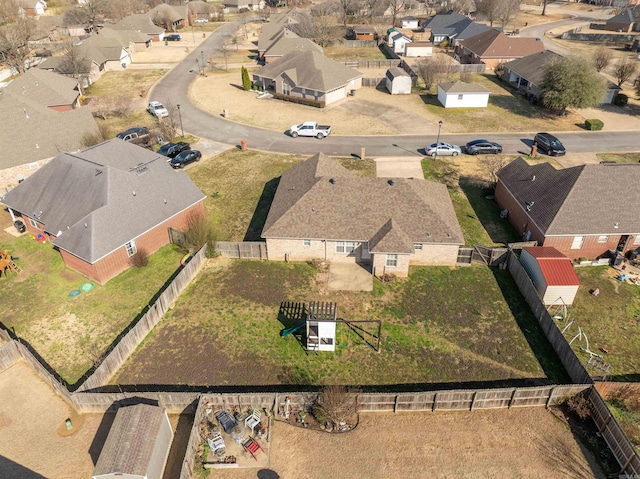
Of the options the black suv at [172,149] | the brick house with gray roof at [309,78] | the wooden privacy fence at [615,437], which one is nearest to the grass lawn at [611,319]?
the wooden privacy fence at [615,437]

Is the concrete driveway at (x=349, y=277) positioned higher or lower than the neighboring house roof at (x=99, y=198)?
lower

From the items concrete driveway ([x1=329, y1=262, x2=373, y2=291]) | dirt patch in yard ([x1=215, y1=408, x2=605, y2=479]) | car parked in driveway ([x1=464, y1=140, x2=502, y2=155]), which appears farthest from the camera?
car parked in driveway ([x1=464, y1=140, x2=502, y2=155])

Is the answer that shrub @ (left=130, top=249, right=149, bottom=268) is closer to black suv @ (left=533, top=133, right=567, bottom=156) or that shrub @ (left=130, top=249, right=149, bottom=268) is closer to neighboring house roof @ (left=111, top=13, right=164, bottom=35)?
black suv @ (left=533, top=133, right=567, bottom=156)

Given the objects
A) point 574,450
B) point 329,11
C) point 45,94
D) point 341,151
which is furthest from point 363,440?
point 329,11

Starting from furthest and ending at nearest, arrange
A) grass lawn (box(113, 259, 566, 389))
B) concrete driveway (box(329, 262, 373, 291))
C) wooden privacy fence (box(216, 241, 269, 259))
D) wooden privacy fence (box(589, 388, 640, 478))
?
1. wooden privacy fence (box(216, 241, 269, 259))
2. concrete driveway (box(329, 262, 373, 291))
3. grass lawn (box(113, 259, 566, 389))
4. wooden privacy fence (box(589, 388, 640, 478))

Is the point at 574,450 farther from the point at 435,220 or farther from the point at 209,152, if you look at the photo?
the point at 209,152

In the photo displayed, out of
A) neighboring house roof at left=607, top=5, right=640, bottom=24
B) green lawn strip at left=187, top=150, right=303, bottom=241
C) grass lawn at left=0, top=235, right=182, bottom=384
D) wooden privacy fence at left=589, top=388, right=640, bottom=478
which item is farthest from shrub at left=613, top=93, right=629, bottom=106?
grass lawn at left=0, top=235, right=182, bottom=384

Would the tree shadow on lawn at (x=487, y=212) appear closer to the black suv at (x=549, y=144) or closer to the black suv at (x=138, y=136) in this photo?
the black suv at (x=549, y=144)
